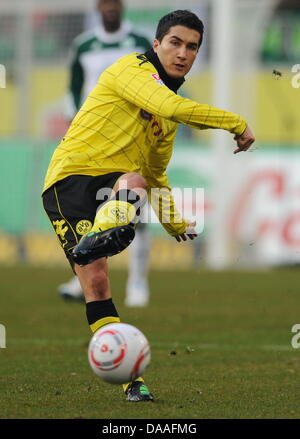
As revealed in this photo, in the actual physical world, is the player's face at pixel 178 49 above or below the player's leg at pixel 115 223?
above

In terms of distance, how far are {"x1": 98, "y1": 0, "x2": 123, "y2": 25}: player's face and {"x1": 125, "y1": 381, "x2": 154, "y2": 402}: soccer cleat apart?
234 inches

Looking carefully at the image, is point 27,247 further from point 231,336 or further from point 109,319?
point 109,319

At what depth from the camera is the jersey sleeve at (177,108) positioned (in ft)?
17.6

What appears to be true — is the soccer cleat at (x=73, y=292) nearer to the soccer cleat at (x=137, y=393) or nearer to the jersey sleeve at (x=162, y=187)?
the jersey sleeve at (x=162, y=187)

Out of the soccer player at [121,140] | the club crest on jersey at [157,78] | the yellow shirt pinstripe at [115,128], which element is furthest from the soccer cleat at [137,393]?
the club crest on jersey at [157,78]

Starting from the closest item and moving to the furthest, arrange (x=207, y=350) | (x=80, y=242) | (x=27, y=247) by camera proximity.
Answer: (x=80, y=242)
(x=207, y=350)
(x=27, y=247)

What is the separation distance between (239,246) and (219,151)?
156 cm

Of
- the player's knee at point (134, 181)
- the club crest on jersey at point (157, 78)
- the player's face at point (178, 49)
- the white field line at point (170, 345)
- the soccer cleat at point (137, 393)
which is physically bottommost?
the white field line at point (170, 345)

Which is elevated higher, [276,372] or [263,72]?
[263,72]

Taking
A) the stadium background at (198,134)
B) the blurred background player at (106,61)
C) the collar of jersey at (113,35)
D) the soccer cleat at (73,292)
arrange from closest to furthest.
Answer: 1. the blurred background player at (106,61)
2. the collar of jersey at (113,35)
3. the soccer cleat at (73,292)
4. the stadium background at (198,134)

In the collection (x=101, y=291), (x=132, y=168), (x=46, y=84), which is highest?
(x=46, y=84)

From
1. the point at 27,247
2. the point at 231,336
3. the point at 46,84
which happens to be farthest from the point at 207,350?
the point at 46,84

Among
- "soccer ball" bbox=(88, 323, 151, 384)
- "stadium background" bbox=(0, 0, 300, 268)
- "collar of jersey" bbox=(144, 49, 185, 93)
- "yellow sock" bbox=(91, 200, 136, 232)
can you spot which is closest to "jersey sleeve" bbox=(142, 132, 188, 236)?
"collar of jersey" bbox=(144, 49, 185, 93)

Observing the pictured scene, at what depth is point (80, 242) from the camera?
5160 millimetres
